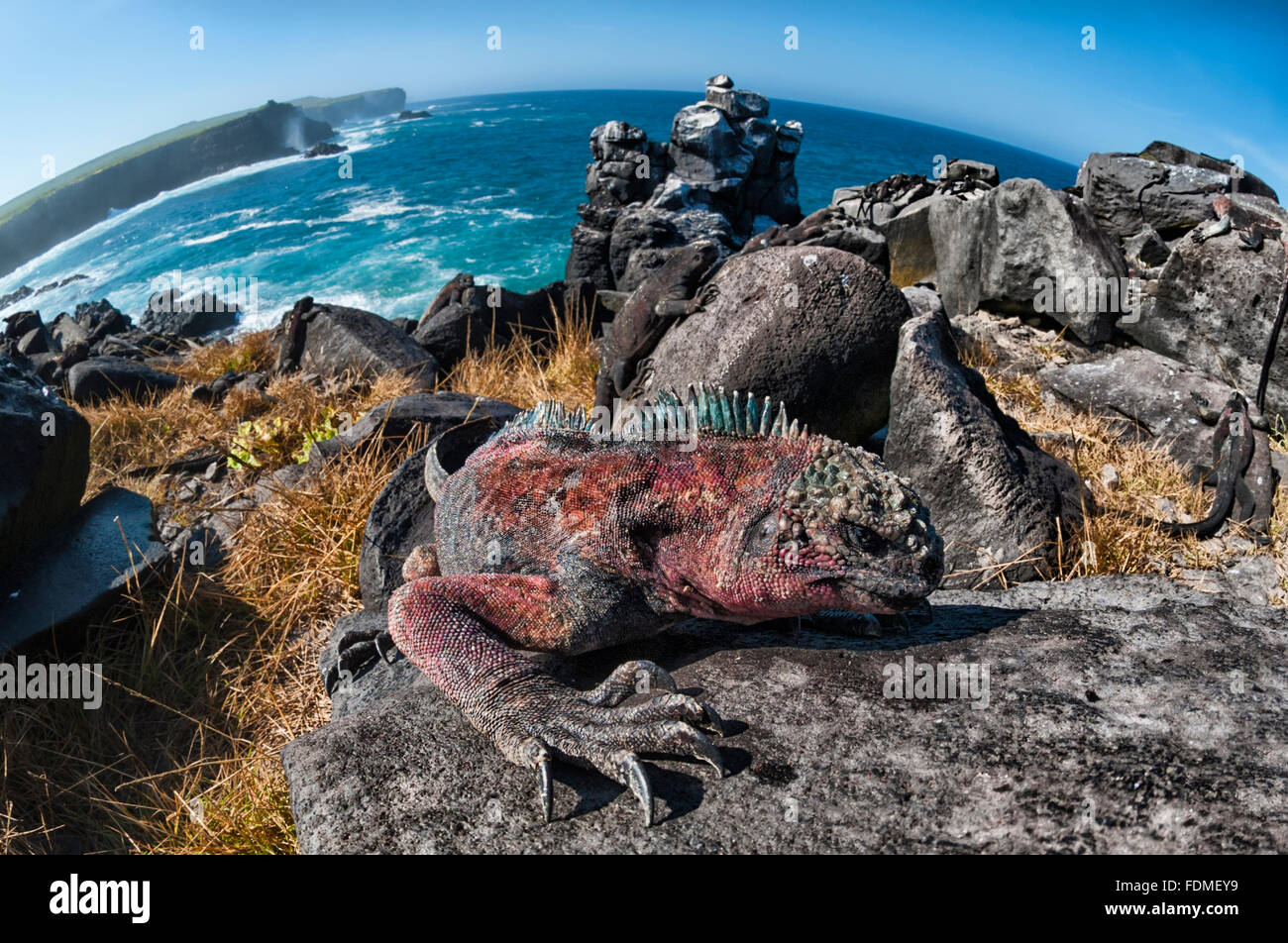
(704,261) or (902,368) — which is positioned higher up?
(704,261)

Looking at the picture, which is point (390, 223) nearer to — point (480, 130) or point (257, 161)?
point (257, 161)

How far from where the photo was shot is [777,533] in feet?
6.89

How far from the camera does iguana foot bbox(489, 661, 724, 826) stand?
1.80 m

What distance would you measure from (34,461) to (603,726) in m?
4.51

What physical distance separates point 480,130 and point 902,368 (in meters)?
95.2

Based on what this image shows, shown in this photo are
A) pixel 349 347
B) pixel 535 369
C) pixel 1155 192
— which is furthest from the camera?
pixel 1155 192

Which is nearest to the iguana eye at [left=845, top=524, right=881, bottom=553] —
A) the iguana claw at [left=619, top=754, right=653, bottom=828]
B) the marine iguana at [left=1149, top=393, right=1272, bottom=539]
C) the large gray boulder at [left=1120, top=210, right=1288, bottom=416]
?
the iguana claw at [left=619, top=754, right=653, bottom=828]

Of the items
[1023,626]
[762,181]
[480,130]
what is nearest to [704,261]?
[1023,626]

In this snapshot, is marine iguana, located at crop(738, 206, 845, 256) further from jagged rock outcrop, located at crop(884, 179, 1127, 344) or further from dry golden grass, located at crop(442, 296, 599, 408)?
jagged rock outcrop, located at crop(884, 179, 1127, 344)

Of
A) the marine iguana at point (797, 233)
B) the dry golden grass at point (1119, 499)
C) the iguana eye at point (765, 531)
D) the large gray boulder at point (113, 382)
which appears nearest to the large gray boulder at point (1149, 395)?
the dry golden grass at point (1119, 499)

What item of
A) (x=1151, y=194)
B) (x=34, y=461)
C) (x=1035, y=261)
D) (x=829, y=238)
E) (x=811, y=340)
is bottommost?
(x=34, y=461)

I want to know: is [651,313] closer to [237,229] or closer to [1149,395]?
[1149,395]

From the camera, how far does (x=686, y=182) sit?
23.9 m

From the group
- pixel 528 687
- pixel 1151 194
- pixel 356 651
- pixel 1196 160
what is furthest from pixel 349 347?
pixel 1196 160
